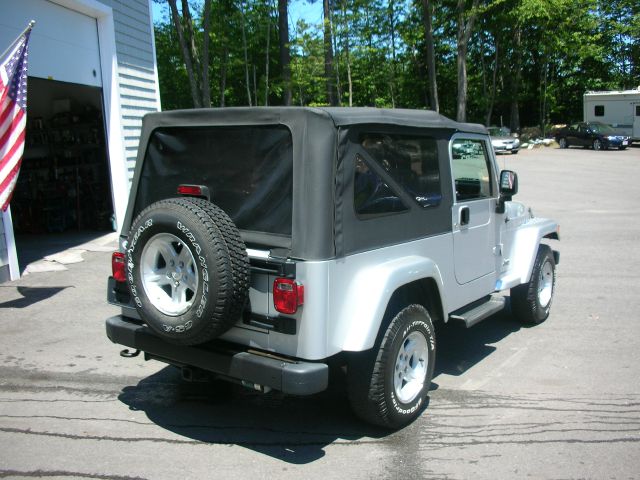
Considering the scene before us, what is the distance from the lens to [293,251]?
11.8 feet

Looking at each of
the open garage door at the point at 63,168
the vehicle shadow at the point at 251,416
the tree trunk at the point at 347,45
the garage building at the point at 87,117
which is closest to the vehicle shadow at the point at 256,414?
the vehicle shadow at the point at 251,416

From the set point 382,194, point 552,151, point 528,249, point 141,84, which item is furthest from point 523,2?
point 382,194

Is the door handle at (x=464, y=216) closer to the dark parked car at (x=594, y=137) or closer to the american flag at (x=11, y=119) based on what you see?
the american flag at (x=11, y=119)

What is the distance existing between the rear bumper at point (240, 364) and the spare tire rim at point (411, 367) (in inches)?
28.6

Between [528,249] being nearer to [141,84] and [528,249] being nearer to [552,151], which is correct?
[141,84]

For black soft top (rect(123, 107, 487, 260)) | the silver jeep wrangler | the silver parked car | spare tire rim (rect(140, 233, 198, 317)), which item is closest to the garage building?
the silver jeep wrangler

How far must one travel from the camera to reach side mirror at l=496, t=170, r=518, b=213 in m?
5.52

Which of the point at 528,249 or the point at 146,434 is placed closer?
the point at 146,434

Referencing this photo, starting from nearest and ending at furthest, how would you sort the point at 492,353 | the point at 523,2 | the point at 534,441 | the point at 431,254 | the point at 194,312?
the point at 194,312
the point at 534,441
the point at 431,254
the point at 492,353
the point at 523,2

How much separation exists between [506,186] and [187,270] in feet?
10.3

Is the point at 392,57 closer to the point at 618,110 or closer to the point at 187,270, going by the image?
the point at 618,110

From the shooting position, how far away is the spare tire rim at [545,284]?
6.48m

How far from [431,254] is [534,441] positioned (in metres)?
A: 1.41

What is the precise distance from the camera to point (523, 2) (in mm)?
33844
